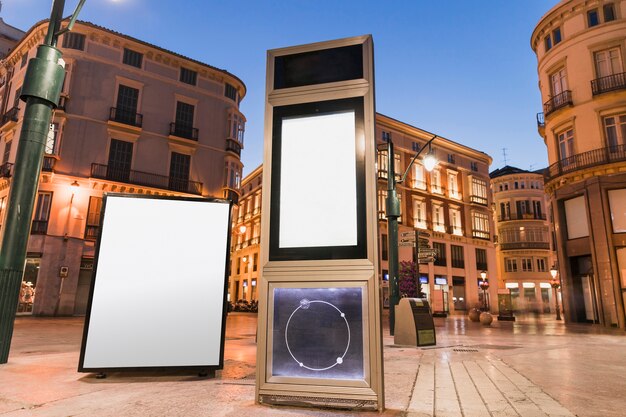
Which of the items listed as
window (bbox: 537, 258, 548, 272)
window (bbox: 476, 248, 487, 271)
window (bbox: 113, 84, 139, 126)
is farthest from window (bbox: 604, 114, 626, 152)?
window (bbox: 537, 258, 548, 272)

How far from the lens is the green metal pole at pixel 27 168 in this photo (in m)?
5.64

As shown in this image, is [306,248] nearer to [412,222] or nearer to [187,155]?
[187,155]

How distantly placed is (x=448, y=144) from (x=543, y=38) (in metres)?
20.3

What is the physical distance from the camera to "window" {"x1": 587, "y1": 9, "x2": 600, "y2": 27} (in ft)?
74.1

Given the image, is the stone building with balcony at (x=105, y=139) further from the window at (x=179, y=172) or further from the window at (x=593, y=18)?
the window at (x=593, y=18)

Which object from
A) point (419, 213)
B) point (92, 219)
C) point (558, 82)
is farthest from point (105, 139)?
point (419, 213)

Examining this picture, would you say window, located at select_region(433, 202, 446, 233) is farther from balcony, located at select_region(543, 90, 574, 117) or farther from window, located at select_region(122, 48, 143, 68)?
window, located at select_region(122, 48, 143, 68)

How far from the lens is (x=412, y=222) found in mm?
40781

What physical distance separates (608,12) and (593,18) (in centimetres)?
70

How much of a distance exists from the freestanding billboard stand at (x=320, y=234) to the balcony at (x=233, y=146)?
27210 millimetres

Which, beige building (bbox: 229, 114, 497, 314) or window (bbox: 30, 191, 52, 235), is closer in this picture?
window (bbox: 30, 191, 52, 235)

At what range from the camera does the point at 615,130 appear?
21.4m

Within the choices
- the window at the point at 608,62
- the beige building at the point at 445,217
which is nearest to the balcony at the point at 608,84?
the window at the point at 608,62

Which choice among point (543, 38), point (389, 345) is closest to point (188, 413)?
point (389, 345)
